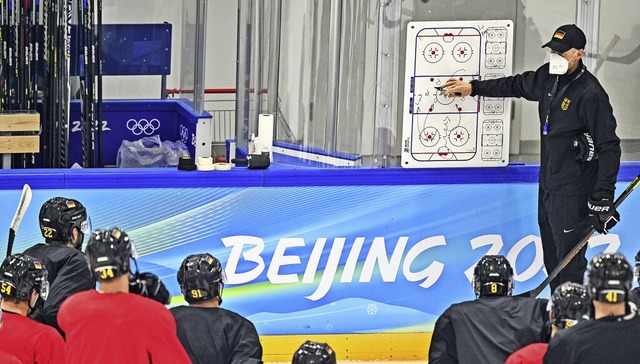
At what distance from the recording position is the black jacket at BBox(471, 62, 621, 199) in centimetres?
623

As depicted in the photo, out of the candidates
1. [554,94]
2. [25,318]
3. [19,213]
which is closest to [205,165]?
[19,213]

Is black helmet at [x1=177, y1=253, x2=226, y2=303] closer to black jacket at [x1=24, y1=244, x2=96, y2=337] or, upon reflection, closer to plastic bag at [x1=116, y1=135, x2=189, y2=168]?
black jacket at [x1=24, y1=244, x2=96, y2=337]

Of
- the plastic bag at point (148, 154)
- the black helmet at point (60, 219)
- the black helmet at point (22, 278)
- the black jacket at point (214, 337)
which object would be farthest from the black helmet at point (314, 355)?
the plastic bag at point (148, 154)

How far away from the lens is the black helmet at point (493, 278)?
488 cm

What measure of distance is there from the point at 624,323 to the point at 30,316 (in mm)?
2170

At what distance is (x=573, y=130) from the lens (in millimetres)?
6340

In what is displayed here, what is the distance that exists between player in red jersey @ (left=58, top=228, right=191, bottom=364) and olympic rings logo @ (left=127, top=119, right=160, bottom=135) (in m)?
4.14

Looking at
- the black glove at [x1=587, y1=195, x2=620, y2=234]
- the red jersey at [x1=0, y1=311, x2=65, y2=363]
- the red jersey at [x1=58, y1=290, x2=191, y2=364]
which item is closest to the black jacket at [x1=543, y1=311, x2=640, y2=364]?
the red jersey at [x1=58, y1=290, x2=191, y2=364]

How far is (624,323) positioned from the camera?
416 cm

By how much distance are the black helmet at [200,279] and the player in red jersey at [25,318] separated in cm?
47

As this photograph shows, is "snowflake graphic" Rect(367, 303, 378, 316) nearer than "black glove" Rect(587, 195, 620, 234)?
No

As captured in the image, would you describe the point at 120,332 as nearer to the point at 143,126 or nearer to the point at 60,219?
the point at 60,219

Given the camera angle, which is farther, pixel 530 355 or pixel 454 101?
pixel 454 101

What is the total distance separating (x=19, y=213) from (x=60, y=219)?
746mm
